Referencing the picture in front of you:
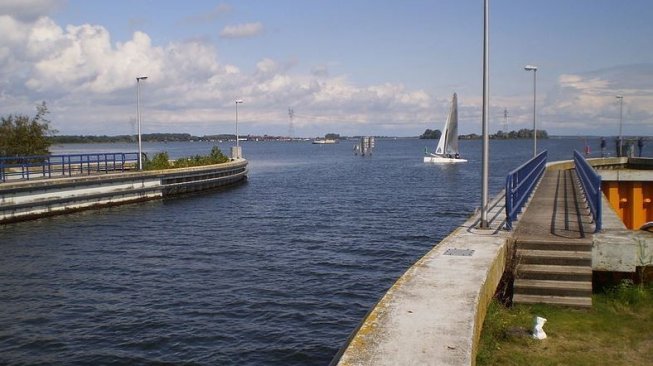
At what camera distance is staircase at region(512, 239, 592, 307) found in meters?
9.19

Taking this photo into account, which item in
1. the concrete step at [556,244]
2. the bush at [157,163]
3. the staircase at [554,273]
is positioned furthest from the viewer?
the bush at [157,163]

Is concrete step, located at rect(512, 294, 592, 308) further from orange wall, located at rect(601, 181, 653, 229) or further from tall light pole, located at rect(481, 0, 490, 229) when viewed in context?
orange wall, located at rect(601, 181, 653, 229)

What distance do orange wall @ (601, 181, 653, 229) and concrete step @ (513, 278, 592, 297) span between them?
518 inches

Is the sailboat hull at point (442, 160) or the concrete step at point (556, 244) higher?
the concrete step at point (556, 244)

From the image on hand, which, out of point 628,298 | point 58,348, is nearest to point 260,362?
point 58,348

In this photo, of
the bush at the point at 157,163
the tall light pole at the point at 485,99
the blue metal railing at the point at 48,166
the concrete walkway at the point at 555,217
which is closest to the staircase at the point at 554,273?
the concrete walkway at the point at 555,217

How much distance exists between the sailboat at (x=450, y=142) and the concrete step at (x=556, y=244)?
7192 centimetres

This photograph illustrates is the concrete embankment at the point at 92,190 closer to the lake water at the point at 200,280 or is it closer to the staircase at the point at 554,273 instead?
the lake water at the point at 200,280

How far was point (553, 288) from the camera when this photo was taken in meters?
9.27

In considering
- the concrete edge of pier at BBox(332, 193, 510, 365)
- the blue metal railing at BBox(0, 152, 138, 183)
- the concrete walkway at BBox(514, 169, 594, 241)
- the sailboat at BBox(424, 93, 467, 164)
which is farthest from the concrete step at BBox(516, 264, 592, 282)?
the sailboat at BBox(424, 93, 467, 164)

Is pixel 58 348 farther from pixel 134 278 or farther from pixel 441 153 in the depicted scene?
pixel 441 153

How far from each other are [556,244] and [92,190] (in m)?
26.3

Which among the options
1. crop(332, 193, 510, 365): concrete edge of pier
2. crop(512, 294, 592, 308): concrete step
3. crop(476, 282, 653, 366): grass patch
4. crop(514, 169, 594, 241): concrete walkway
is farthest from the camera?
crop(514, 169, 594, 241): concrete walkway

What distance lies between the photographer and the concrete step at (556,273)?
9578 mm
